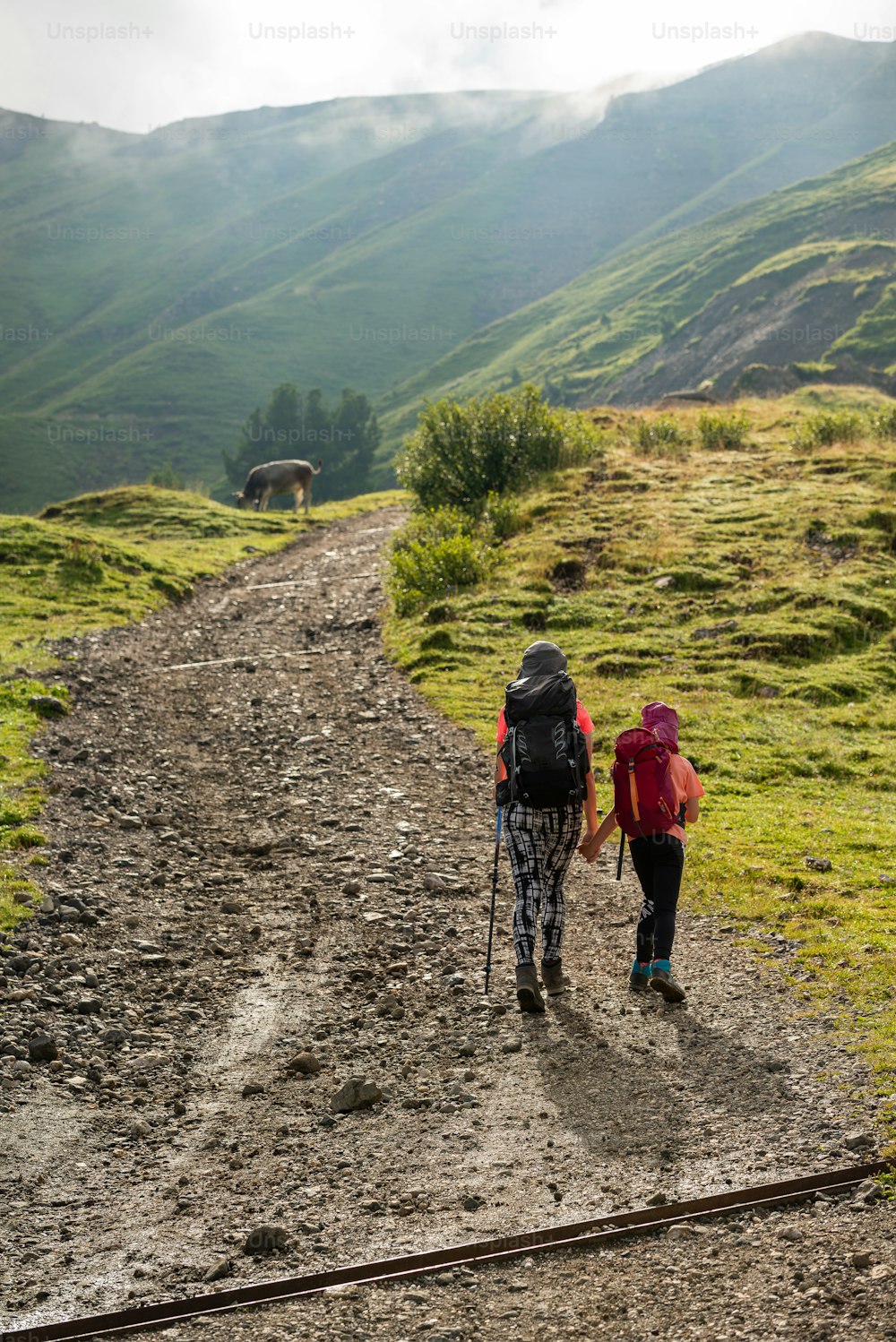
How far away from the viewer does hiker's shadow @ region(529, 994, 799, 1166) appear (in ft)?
20.9

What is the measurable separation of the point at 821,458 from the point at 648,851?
26.0m

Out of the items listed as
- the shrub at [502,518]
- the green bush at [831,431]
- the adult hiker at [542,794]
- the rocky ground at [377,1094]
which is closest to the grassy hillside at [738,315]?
the green bush at [831,431]

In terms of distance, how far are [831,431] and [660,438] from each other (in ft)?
19.0

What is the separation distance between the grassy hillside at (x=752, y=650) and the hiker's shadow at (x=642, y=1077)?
861 mm

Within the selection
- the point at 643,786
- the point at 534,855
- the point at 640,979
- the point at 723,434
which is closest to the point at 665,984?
the point at 640,979

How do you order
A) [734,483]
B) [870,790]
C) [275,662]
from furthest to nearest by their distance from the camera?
[734,483], [275,662], [870,790]

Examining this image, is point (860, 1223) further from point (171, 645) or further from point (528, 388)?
point (528, 388)

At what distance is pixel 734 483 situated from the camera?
30516 mm

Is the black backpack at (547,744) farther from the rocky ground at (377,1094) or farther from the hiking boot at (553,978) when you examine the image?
the rocky ground at (377,1094)

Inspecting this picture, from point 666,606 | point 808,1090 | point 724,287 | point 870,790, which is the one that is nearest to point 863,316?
point 724,287

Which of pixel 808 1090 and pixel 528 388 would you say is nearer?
pixel 808 1090

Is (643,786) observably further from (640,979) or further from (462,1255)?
(462,1255)

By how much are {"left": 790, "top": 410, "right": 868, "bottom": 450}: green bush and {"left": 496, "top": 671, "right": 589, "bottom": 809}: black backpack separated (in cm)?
2827

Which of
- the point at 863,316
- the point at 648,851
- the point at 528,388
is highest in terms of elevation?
the point at 863,316
